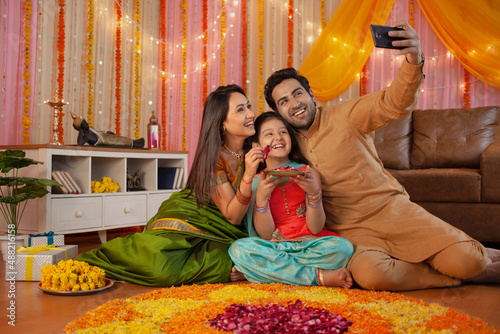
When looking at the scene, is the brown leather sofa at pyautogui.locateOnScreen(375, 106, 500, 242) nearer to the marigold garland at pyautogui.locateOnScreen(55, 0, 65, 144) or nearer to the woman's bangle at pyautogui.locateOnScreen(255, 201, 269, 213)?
the woman's bangle at pyautogui.locateOnScreen(255, 201, 269, 213)

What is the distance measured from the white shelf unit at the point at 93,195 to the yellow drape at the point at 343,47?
4.64 feet

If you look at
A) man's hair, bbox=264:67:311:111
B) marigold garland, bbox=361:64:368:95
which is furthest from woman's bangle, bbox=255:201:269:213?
marigold garland, bbox=361:64:368:95

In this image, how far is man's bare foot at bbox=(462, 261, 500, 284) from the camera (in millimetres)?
1873

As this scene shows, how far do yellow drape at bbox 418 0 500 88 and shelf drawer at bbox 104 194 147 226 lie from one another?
9.08 ft

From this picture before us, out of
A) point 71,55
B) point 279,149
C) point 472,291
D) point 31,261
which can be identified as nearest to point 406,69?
point 279,149

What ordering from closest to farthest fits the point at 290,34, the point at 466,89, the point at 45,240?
the point at 45,240 → the point at 466,89 → the point at 290,34

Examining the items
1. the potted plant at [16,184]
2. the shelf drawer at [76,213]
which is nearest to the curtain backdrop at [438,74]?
the shelf drawer at [76,213]

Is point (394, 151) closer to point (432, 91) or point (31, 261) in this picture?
point (432, 91)

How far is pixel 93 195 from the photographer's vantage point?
121 inches

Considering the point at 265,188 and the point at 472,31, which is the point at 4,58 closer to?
the point at 265,188

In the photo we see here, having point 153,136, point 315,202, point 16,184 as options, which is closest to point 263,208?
point 315,202

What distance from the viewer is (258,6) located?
4.47 meters

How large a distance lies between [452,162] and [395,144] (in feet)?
1.52

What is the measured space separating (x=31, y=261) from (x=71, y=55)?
2074 mm
